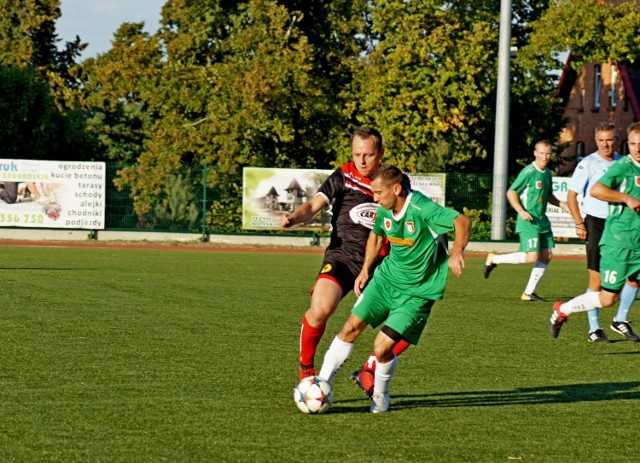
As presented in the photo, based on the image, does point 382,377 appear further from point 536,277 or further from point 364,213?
point 536,277

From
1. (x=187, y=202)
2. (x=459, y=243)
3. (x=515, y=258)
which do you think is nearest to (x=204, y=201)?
(x=187, y=202)

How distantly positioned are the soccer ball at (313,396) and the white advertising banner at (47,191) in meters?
22.5

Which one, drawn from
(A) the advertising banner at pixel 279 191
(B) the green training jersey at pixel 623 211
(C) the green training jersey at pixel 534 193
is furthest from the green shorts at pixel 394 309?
(A) the advertising banner at pixel 279 191

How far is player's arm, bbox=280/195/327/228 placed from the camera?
300 inches

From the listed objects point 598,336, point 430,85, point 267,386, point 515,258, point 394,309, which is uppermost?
point 430,85

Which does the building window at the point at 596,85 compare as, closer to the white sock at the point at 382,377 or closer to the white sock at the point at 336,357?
the white sock at the point at 336,357

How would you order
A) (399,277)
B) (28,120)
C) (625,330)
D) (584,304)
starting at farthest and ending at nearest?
(28,120) < (625,330) < (584,304) < (399,277)

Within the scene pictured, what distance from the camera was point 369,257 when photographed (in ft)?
24.7

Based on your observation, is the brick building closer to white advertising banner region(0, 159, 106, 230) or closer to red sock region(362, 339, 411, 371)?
white advertising banner region(0, 159, 106, 230)

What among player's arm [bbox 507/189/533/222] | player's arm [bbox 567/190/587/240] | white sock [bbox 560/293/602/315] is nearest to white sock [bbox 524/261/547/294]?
player's arm [bbox 507/189/533/222]

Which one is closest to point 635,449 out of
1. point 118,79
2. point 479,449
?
point 479,449

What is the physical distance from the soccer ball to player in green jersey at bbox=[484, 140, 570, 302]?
8289 mm

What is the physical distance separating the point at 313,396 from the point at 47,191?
75.5 ft

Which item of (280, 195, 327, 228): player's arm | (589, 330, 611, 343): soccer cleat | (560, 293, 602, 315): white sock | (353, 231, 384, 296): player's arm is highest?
(280, 195, 327, 228): player's arm
